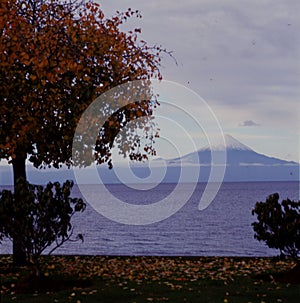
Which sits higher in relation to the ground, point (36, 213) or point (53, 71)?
point (53, 71)

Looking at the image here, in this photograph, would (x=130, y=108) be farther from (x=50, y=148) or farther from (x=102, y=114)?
(x=50, y=148)

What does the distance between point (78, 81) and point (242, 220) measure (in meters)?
107

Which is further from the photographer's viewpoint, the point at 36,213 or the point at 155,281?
the point at 155,281

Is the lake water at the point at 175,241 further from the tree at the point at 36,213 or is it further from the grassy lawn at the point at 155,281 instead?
the tree at the point at 36,213

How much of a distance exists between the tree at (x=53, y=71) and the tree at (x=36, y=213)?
9.63ft

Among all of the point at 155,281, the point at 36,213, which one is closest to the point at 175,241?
the point at 155,281

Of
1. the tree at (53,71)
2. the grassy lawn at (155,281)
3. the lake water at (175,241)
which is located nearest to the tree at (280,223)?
the grassy lawn at (155,281)

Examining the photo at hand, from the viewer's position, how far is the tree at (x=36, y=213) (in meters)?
17.2

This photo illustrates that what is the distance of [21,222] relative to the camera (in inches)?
690

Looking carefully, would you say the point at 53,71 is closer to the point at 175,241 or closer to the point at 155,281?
the point at 155,281

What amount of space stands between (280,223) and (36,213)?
763 cm

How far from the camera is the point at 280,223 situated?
62.8ft

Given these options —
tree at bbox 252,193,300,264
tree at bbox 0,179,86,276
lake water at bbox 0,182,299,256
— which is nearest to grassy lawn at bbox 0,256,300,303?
tree at bbox 252,193,300,264

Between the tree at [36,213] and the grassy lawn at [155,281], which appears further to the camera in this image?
the tree at [36,213]
